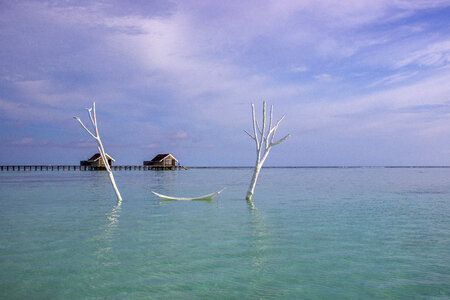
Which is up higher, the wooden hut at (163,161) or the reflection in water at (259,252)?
the wooden hut at (163,161)

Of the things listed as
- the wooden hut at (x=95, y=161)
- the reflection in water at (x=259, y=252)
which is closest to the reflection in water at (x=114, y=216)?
the reflection in water at (x=259, y=252)

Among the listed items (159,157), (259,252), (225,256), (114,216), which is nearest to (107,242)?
(225,256)

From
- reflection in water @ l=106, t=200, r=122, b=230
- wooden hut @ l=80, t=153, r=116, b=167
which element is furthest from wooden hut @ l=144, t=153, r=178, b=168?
reflection in water @ l=106, t=200, r=122, b=230

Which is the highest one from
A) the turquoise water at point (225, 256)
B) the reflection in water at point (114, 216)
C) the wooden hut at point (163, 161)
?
the wooden hut at point (163, 161)

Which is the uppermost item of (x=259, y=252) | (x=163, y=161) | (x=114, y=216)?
(x=163, y=161)

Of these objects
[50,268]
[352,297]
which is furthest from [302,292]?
[50,268]

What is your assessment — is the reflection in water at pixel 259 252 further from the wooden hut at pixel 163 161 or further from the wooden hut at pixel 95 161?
the wooden hut at pixel 163 161

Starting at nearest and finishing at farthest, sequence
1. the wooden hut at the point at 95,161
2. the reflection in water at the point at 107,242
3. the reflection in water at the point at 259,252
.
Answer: the reflection in water at the point at 259,252, the reflection in water at the point at 107,242, the wooden hut at the point at 95,161

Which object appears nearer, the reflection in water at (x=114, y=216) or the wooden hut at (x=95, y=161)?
the reflection in water at (x=114, y=216)

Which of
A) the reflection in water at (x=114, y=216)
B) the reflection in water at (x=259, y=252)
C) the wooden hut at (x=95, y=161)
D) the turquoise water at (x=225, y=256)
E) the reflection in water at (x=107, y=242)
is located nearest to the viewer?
the turquoise water at (x=225, y=256)

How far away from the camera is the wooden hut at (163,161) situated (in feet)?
300

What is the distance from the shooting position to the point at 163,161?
91688 millimetres

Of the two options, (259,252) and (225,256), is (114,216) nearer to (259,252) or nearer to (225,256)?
(225,256)

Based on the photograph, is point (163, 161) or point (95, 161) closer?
point (95, 161)
